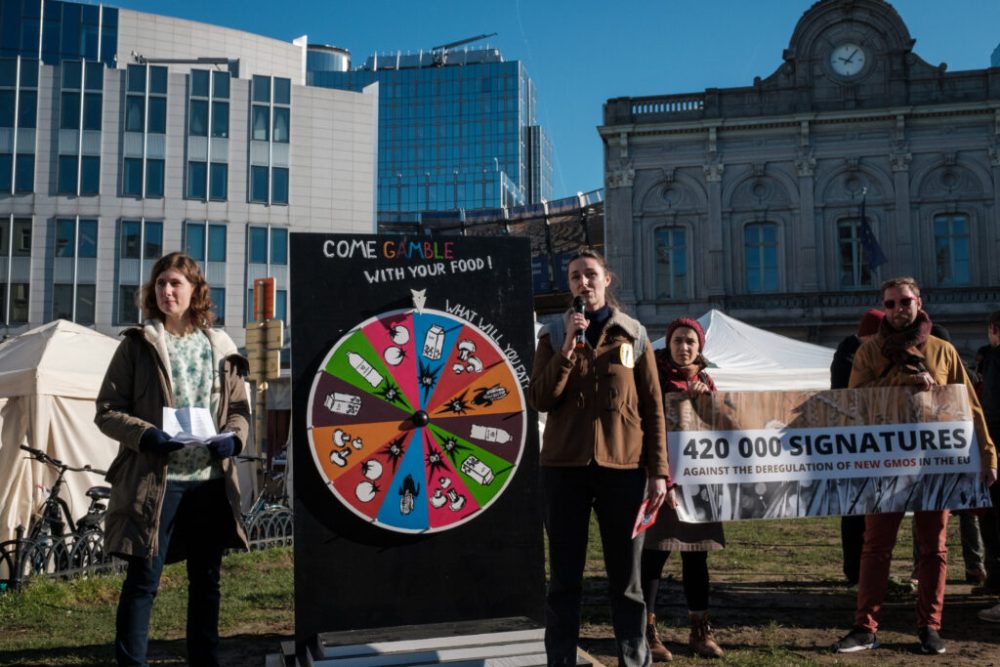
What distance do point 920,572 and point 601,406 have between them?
2.68m

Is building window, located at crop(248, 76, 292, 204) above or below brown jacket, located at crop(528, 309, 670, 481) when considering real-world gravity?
above

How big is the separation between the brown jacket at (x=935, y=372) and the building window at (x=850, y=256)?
28563 millimetres

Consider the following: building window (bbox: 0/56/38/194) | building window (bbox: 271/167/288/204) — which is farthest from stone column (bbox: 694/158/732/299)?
building window (bbox: 0/56/38/194)

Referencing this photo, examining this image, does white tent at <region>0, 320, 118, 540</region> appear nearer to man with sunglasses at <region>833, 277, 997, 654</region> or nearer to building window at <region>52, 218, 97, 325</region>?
man with sunglasses at <region>833, 277, 997, 654</region>

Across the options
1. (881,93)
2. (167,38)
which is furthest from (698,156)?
(167,38)

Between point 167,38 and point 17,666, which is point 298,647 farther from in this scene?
point 167,38

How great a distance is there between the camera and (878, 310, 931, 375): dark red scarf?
556 cm

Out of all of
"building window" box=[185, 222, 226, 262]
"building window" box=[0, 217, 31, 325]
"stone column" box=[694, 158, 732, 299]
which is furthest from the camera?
"building window" box=[185, 222, 226, 262]

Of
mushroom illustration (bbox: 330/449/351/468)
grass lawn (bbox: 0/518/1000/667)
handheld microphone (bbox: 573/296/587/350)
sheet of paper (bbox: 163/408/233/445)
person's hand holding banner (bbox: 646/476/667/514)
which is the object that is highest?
handheld microphone (bbox: 573/296/587/350)

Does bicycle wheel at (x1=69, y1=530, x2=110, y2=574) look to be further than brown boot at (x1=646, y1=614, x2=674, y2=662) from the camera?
Yes

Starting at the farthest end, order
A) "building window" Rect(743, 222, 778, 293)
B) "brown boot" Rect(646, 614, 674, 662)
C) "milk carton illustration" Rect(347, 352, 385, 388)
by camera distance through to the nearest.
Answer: "building window" Rect(743, 222, 778, 293)
"brown boot" Rect(646, 614, 674, 662)
"milk carton illustration" Rect(347, 352, 385, 388)

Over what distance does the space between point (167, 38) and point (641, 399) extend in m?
56.5

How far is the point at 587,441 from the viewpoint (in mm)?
4305

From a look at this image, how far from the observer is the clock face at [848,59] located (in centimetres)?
3344
